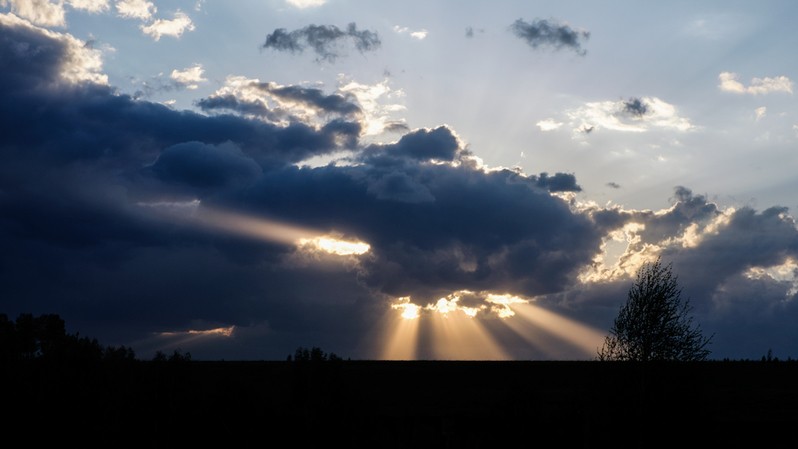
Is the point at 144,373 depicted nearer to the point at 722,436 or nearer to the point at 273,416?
the point at 273,416

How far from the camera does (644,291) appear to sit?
38656 millimetres

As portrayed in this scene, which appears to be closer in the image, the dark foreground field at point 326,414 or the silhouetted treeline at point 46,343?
the dark foreground field at point 326,414

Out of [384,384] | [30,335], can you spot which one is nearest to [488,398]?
[384,384]

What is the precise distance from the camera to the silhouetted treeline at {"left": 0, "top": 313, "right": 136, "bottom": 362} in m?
55.6

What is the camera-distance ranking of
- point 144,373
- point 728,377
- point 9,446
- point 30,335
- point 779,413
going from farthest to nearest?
point 30,335
point 728,377
point 779,413
point 144,373
point 9,446

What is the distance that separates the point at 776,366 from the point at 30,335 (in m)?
105

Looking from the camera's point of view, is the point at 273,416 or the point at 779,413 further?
the point at 779,413

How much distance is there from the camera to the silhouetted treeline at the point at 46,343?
55.6 metres

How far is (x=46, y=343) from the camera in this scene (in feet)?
323

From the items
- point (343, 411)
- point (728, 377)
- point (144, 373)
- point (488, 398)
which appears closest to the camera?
point (343, 411)

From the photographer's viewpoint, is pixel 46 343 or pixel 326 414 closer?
pixel 326 414

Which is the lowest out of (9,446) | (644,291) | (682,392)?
(9,446)

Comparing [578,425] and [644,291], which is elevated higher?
[644,291]

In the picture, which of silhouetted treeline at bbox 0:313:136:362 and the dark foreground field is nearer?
the dark foreground field
